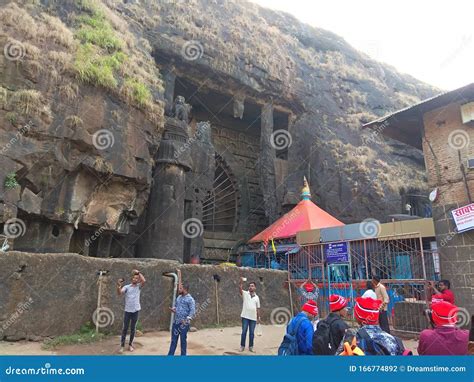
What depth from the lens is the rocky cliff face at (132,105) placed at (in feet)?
34.8

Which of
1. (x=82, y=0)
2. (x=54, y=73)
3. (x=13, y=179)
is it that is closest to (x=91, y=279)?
(x=13, y=179)

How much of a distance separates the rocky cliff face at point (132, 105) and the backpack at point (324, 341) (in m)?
8.75

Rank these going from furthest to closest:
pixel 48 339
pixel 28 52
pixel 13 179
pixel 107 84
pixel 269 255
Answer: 1. pixel 269 255
2. pixel 107 84
3. pixel 28 52
4. pixel 13 179
5. pixel 48 339

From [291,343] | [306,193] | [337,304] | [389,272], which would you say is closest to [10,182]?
[291,343]

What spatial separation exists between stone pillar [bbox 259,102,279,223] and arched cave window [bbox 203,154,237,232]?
1946 millimetres

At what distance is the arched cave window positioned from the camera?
68.2 feet

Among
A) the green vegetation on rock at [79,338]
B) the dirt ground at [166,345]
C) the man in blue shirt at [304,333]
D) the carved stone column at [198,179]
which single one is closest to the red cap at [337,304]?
the man in blue shirt at [304,333]

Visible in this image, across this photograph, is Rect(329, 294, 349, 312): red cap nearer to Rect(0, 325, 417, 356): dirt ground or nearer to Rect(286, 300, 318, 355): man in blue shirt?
Rect(286, 300, 318, 355): man in blue shirt

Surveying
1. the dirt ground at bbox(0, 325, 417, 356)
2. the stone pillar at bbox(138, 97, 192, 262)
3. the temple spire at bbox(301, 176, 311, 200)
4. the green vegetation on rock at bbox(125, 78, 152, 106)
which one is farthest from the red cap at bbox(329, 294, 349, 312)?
the temple spire at bbox(301, 176, 311, 200)

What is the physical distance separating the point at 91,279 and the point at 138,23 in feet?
44.3

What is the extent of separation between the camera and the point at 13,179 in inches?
380

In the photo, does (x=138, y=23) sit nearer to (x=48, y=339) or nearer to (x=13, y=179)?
(x=13, y=179)

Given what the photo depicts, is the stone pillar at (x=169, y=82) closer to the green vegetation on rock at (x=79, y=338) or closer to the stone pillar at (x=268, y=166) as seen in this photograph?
the stone pillar at (x=268, y=166)

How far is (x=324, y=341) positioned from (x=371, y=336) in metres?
0.59
